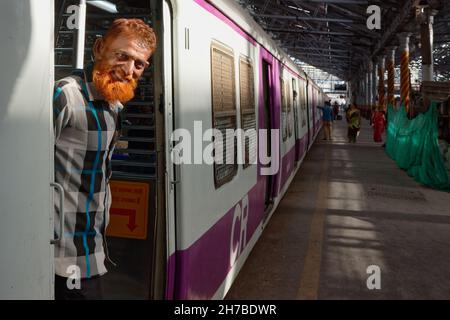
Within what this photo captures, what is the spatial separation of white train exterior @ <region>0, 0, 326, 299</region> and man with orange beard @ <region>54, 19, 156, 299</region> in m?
0.23

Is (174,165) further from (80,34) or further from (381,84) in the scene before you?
(381,84)

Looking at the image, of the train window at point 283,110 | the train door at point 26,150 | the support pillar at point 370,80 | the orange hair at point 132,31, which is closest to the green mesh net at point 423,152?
the train window at point 283,110

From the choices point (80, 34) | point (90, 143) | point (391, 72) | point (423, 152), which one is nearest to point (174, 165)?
point (90, 143)

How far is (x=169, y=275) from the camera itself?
2.51 metres

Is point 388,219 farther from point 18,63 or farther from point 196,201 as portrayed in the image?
point 18,63

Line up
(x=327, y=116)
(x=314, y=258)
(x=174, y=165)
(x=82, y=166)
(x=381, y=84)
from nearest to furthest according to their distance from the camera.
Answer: (x=82, y=166)
(x=174, y=165)
(x=314, y=258)
(x=327, y=116)
(x=381, y=84)

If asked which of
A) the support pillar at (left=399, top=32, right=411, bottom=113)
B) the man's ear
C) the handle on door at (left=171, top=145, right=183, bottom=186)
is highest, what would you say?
the support pillar at (left=399, top=32, right=411, bottom=113)

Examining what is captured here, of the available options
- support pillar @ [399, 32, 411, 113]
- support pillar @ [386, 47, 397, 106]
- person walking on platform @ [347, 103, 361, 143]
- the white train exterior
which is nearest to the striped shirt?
the white train exterior

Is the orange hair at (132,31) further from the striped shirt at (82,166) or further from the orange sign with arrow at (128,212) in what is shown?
the orange sign with arrow at (128,212)

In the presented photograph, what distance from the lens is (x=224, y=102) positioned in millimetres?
3572

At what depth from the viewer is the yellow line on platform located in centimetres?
455

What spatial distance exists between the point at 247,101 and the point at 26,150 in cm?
312

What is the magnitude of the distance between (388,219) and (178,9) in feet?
19.1

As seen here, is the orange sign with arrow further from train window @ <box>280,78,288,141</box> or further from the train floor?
train window @ <box>280,78,288,141</box>
